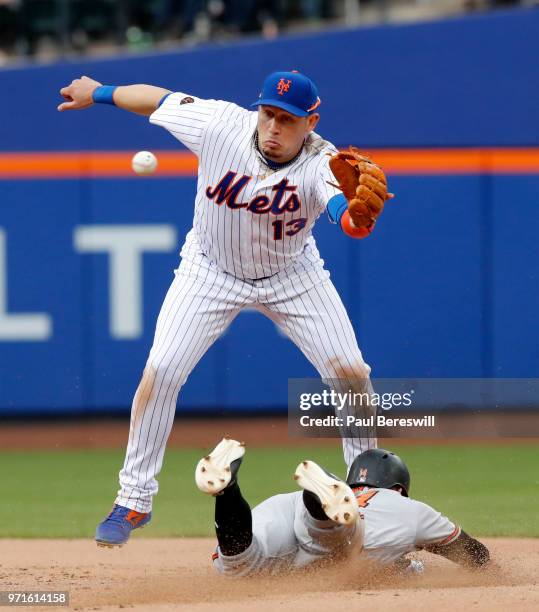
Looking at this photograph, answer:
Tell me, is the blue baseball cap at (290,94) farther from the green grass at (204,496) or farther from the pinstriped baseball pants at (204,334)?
the green grass at (204,496)

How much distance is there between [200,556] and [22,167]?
4.80 metres

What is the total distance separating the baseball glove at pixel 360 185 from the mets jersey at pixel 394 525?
994mm

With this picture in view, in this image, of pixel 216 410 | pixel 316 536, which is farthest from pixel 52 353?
pixel 316 536

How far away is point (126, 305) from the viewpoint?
9391mm

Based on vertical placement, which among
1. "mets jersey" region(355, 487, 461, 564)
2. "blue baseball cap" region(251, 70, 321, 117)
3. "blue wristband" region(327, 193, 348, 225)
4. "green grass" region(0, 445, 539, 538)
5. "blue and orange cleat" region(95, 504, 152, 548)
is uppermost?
"blue baseball cap" region(251, 70, 321, 117)

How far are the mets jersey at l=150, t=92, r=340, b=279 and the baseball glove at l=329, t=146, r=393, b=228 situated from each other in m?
0.23

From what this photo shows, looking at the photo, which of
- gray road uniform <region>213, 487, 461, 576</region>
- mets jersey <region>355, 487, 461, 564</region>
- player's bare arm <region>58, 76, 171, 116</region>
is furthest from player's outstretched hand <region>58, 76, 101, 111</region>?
mets jersey <region>355, 487, 461, 564</region>

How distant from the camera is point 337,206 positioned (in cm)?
463

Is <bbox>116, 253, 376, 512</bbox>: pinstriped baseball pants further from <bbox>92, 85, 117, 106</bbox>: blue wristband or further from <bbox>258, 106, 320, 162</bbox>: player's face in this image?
<bbox>92, 85, 117, 106</bbox>: blue wristband

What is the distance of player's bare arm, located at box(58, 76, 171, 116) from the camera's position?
16.5 ft

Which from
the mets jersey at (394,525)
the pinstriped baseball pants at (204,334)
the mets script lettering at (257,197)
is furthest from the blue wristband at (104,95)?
the mets jersey at (394,525)

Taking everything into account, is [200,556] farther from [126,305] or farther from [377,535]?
[126,305]

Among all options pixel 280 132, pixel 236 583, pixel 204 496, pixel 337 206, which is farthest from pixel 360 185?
pixel 204 496

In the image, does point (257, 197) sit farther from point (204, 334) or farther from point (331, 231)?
point (331, 231)
